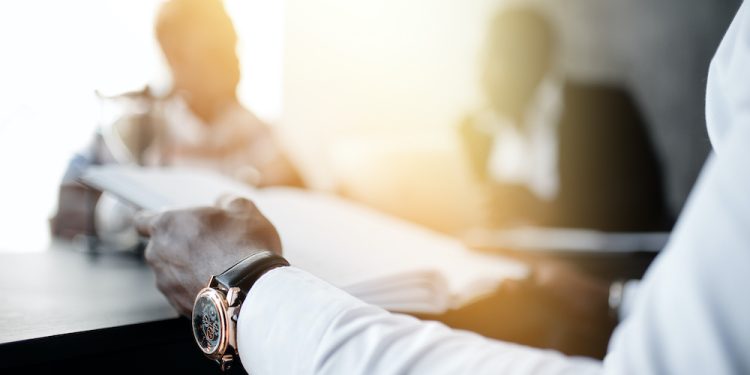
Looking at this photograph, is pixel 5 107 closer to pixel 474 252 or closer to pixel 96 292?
pixel 96 292

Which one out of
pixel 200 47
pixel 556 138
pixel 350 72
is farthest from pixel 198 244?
pixel 350 72

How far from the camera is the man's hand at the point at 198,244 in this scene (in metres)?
0.40

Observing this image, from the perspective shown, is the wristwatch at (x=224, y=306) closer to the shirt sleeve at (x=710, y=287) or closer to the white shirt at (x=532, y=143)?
the shirt sleeve at (x=710, y=287)

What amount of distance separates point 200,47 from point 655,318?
1.26m

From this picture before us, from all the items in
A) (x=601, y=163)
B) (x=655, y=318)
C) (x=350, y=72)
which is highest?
(x=655, y=318)

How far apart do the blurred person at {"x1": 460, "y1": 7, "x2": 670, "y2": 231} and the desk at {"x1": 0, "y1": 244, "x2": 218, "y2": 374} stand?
1596mm

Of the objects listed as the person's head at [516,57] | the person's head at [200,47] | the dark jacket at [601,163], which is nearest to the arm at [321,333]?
the person's head at [200,47]

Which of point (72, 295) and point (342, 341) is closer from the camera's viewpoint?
point (342, 341)

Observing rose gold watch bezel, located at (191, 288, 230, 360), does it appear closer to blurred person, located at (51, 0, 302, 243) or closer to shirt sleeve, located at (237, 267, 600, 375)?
shirt sleeve, located at (237, 267, 600, 375)

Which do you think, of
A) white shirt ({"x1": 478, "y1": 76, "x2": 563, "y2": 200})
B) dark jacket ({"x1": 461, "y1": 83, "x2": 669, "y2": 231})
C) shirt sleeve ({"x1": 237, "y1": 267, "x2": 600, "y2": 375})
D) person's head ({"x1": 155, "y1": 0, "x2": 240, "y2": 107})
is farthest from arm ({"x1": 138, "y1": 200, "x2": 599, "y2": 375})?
white shirt ({"x1": 478, "y1": 76, "x2": 563, "y2": 200})

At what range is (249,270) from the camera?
1.21 ft

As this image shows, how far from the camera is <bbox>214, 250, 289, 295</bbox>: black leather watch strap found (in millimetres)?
364

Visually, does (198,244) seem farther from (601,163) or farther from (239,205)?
(601,163)

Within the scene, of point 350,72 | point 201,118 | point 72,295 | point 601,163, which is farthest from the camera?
point 350,72
